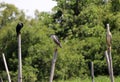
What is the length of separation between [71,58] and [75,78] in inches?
25.4

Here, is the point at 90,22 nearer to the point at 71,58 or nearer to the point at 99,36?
the point at 99,36

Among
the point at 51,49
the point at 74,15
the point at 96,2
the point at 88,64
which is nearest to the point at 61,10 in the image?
the point at 74,15

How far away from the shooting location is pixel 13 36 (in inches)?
416

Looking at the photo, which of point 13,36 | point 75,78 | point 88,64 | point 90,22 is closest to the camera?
point 13,36

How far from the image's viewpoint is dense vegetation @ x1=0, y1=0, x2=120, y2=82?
10641 mm

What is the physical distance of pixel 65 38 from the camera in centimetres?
1445

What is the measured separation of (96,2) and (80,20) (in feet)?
5.23

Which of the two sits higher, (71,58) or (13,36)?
(13,36)

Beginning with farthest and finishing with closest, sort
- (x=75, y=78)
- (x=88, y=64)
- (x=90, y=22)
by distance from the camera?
1. (x=90, y=22)
2. (x=88, y=64)
3. (x=75, y=78)

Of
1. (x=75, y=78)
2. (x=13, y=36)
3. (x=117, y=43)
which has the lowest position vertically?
(x=75, y=78)

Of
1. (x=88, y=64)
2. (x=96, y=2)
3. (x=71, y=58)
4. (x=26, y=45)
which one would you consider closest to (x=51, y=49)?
(x=26, y=45)

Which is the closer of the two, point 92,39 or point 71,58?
point 71,58

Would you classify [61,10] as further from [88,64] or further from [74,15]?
[88,64]

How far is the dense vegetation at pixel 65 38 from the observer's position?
10.6 m
